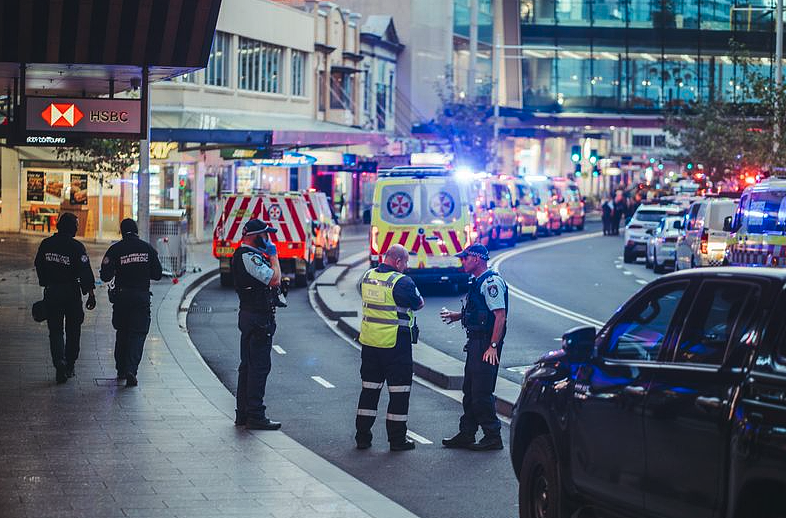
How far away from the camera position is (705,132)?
55.8m

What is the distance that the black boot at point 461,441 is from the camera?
12.3m

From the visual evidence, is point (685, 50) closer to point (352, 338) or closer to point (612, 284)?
point (612, 284)

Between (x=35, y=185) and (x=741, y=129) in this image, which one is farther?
(x=741, y=129)

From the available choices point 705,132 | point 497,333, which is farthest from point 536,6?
point 497,333

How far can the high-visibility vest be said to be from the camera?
483 inches

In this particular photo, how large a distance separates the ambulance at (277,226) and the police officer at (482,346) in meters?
18.4

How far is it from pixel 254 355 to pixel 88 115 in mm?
5600

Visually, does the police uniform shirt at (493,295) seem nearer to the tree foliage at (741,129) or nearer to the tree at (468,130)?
the tree foliage at (741,129)

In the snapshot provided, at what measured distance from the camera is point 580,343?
26.2ft

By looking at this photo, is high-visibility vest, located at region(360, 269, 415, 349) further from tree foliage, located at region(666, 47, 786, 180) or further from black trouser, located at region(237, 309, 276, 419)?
tree foliage, located at region(666, 47, 786, 180)

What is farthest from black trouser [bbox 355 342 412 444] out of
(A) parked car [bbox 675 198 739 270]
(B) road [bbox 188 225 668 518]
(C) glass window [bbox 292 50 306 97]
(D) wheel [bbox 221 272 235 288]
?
(C) glass window [bbox 292 50 306 97]

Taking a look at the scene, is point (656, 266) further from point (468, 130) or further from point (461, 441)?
point (468, 130)

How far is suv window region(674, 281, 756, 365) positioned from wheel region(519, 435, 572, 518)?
1.41m

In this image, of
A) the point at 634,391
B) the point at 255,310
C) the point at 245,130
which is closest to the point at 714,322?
the point at 634,391
